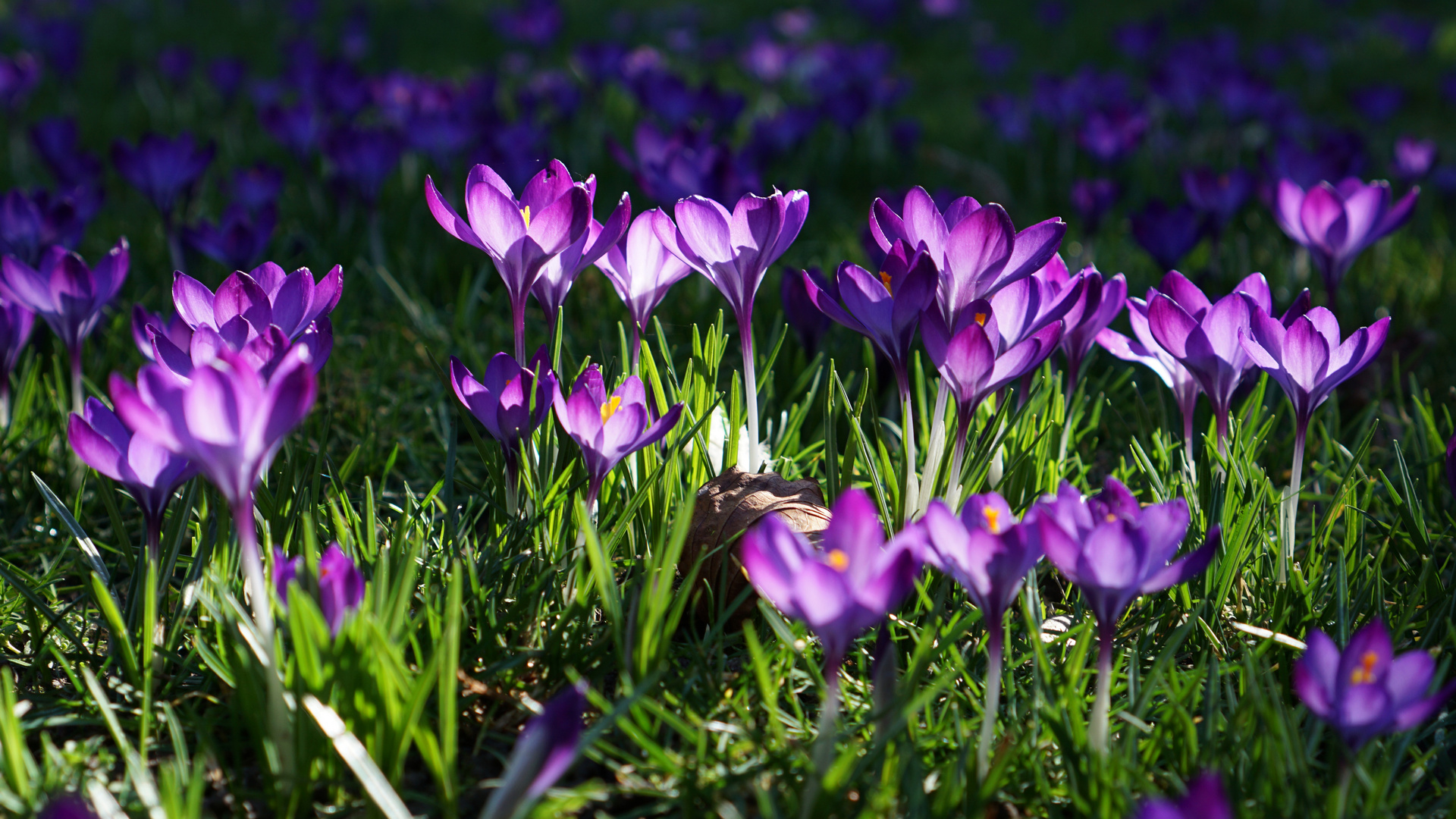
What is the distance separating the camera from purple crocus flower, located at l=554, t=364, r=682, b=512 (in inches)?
54.2

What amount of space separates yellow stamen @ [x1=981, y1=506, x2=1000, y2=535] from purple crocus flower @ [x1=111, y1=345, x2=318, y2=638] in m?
0.79

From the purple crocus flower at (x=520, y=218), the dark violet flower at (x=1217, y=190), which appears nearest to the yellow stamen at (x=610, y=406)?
the purple crocus flower at (x=520, y=218)

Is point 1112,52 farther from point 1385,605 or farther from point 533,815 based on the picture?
point 533,815

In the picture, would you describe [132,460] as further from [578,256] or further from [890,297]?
[890,297]

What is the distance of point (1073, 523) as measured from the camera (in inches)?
48.5

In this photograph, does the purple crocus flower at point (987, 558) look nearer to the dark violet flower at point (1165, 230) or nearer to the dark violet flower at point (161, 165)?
the dark violet flower at point (1165, 230)

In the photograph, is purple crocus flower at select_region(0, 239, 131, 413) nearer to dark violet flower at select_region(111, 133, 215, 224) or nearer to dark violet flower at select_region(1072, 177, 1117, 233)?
dark violet flower at select_region(111, 133, 215, 224)

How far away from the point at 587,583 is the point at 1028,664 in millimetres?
669

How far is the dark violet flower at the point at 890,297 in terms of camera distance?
1.40 meters

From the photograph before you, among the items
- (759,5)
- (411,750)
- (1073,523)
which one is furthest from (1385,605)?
(759,5)

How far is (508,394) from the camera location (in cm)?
144

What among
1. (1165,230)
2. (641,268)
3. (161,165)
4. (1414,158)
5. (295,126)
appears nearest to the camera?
(641,268)

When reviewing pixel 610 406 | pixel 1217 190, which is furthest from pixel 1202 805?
pixel 1217 190

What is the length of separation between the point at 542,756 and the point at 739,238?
800mm
